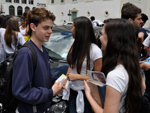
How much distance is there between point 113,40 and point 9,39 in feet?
10.3

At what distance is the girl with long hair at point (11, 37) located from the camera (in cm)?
362

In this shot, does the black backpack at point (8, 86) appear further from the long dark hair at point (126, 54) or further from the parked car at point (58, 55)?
the long dark hair at point (126, 54)

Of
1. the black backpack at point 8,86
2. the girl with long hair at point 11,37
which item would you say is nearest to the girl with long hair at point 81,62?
the black backpack at point 8,86

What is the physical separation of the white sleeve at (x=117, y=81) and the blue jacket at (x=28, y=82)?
0.62 m

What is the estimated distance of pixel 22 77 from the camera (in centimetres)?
127

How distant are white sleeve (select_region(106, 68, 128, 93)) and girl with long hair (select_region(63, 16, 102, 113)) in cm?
79

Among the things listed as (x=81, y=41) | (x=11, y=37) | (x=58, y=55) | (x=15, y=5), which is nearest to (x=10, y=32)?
(x=11, y=37)

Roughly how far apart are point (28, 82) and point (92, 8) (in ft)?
86.6

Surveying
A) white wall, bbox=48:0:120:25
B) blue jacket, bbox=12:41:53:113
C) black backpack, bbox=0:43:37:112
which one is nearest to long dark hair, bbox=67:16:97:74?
blue jacket, bbox=12:41:53:113

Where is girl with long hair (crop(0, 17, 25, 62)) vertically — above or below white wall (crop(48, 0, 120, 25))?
below

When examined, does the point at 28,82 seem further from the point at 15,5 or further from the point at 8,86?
the point at 15,5

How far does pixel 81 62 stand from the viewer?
6.28 feet

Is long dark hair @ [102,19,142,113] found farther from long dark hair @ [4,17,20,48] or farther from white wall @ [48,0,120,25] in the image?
white wall @ [48,0,120,25]

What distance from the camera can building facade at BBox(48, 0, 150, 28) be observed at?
22.8 m
